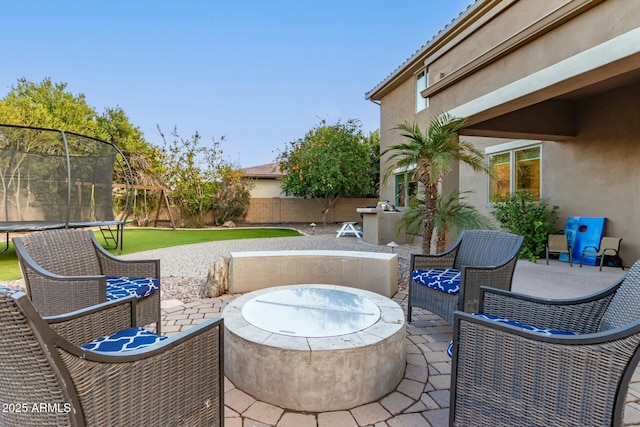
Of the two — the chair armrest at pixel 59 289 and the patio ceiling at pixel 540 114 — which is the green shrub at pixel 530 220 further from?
the chair armrest at pixel 59 289

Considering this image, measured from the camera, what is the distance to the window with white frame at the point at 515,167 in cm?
743

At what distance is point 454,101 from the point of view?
595 cm

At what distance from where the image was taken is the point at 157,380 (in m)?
1.46

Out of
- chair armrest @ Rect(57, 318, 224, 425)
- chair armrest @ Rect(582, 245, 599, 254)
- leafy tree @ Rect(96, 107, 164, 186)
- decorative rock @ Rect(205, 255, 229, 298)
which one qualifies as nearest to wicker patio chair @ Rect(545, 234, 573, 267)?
chair armrest @ Rect(582, 245, 599, 254)

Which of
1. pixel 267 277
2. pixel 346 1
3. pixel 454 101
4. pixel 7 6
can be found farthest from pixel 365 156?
pixel 7 6

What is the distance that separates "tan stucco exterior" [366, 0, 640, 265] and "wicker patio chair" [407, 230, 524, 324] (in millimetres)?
2270

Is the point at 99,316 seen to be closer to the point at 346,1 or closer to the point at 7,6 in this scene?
the point at 346,1

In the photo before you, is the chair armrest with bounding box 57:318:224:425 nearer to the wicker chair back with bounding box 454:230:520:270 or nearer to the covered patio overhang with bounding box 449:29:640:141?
the wicker chair back with bounding box 454:230:520:270

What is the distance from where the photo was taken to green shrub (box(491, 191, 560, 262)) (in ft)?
21.8

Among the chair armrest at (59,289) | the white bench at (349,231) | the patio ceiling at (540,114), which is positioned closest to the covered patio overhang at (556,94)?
the patio ceiling at (540,114)

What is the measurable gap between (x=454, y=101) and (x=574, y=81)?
→ 217 centimetres

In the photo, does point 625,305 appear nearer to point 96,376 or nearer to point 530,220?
point 96,376

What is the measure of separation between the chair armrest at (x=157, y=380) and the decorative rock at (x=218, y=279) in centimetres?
291

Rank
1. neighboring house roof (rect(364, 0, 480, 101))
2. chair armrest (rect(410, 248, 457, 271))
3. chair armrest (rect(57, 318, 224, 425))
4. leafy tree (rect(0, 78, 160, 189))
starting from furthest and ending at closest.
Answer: leafy tree (rect(0, 78, 160, 189))
neighboring house roof (rect(364, 0, 480, 101))
chair armrest (rect(410, 248, 457, 271))
chair armrest (rect(57, 318, 224, 425))
